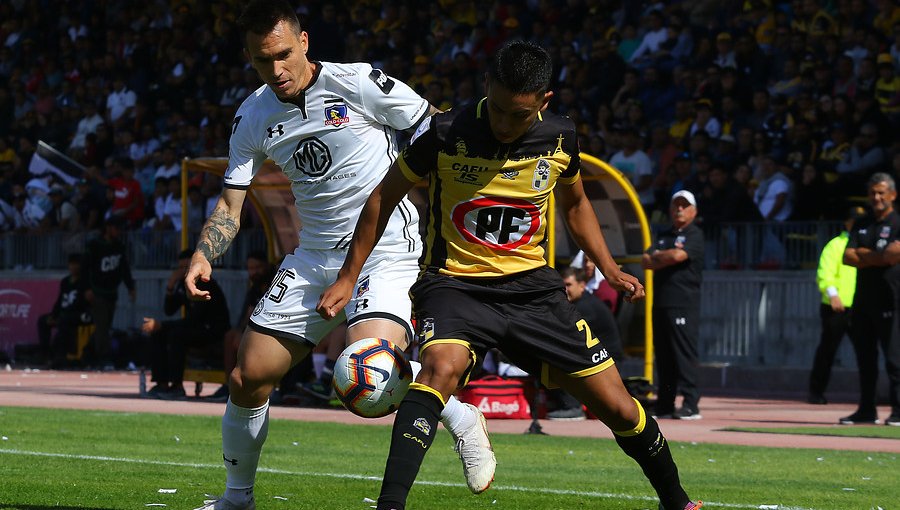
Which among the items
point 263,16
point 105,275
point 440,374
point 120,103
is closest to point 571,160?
point 440,374

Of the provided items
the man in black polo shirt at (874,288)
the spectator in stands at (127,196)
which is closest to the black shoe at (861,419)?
the man in black polo shirt at (874,288)

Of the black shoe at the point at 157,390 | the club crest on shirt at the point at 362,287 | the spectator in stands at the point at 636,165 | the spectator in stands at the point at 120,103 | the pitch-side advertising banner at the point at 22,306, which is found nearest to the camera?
the club crest on shirt at the point at 362,287

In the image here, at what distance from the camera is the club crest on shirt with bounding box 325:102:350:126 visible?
734cm

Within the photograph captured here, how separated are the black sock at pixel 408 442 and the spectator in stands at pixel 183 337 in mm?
11276

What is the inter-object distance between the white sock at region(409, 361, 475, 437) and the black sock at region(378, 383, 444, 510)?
795 mm

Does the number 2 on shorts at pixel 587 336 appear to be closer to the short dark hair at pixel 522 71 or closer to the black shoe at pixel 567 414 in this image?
the short dark hair at pixel 522 71

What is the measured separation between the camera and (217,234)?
288 inches

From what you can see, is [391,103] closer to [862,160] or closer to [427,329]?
[427,329]

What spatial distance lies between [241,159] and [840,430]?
7678 mm

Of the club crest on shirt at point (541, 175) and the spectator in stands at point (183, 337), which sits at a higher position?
the club crest on shirt at point (541, 175)

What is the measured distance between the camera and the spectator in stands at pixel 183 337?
1714 cm

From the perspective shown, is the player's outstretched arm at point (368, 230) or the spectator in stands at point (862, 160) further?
the spectator in stands at point (862, 160)

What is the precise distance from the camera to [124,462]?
9672mm

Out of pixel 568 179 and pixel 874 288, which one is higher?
pixel 568 179
